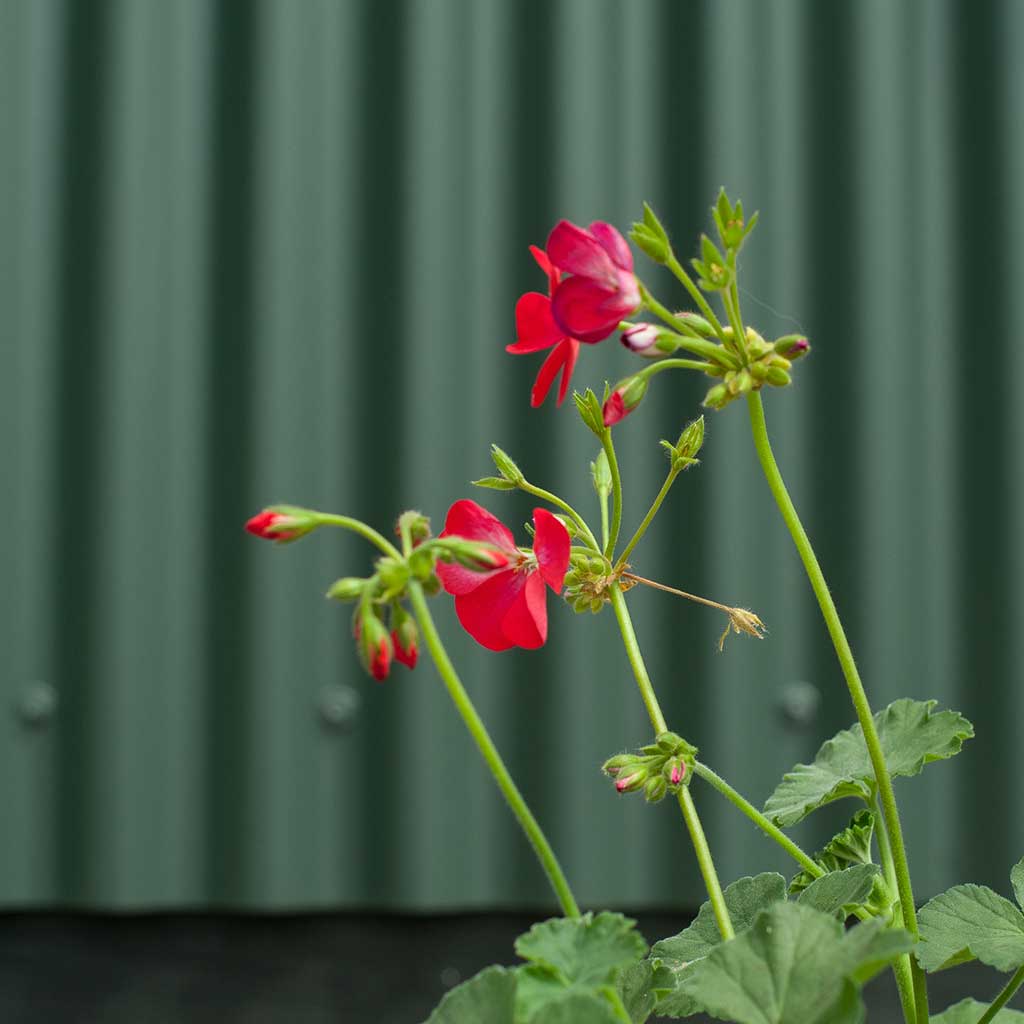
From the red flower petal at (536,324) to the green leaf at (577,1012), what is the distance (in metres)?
0.22

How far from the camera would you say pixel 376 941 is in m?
2.11

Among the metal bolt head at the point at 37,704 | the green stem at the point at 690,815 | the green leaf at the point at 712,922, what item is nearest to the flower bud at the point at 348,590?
the green stem at the point at 690,815

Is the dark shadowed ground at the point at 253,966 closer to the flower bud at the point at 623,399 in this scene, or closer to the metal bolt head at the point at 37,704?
the metal bolt head at the point at 37,704

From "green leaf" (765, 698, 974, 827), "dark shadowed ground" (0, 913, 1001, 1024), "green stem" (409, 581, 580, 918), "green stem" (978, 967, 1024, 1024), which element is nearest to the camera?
"green stem" (409, 581, 580, 918)

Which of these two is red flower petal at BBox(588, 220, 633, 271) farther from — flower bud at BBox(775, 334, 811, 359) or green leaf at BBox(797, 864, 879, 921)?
green leaf at BBox(797, 864, 879, 921)

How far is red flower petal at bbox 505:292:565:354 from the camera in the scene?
0.39 meters

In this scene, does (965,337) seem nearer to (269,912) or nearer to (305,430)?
(305,430)

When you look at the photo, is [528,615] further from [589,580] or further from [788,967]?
[788,967]

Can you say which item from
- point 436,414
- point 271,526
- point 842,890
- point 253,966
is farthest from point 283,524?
point 253,966

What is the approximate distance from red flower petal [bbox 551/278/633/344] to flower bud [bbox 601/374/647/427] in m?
0.02

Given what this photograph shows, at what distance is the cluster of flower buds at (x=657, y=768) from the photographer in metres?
0.36

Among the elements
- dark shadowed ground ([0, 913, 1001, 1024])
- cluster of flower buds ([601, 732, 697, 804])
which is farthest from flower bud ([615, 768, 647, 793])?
dark shadowed ground ([0, 913, 1001, 1024])

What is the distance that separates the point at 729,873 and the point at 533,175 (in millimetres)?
1406

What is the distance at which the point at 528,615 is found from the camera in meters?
0.39
